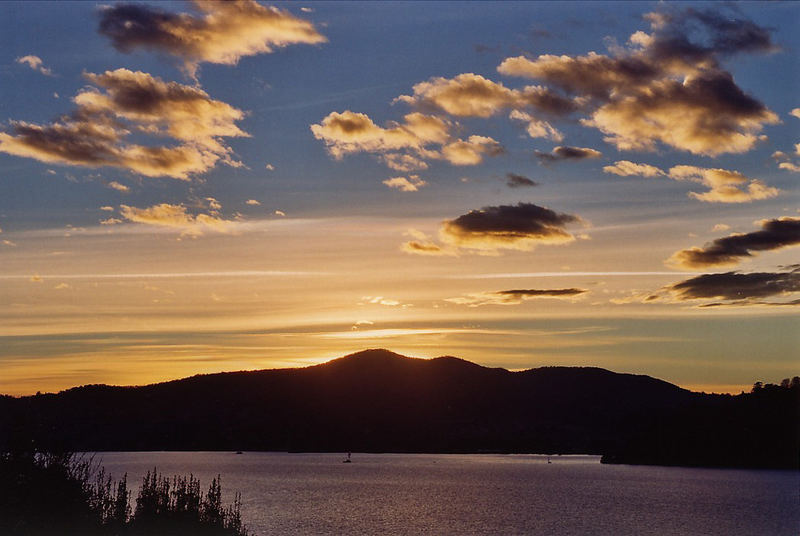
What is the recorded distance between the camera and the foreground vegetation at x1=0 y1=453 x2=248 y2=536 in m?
42.9

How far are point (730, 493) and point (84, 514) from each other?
190732 mm

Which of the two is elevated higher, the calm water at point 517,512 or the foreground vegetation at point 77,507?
the foreground vegetation at point 77,507

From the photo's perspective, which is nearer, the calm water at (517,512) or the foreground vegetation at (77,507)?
the foreground vegetation at (77,507)

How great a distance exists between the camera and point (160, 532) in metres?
45.9

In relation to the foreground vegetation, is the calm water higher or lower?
lower

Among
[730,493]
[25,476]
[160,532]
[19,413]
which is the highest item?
[19,413]

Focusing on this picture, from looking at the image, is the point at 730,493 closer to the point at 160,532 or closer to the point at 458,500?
the point at 458,500

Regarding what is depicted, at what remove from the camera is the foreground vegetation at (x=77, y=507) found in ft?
A: 141

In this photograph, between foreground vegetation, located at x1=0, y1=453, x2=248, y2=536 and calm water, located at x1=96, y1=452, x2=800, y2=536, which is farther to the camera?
calm water, located at x1=96, y1=452, x2=800, y2=536

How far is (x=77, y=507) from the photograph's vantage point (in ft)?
147

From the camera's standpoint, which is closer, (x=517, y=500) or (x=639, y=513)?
(x=639, y=513)

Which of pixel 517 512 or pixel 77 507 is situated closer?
pixel 77 507

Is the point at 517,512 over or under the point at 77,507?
under

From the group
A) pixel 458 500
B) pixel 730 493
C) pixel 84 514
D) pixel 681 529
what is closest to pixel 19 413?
pixel 84 514
